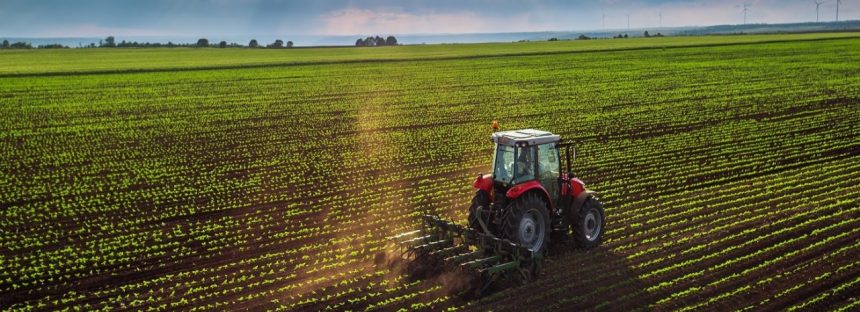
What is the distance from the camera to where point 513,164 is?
505 inches

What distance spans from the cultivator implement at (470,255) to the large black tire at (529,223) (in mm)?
380

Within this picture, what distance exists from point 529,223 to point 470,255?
1359 millimetres

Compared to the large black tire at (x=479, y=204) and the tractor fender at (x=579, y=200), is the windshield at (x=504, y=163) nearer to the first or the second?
the large black tire at (x=479, y=204)

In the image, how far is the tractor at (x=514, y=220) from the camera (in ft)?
39.4

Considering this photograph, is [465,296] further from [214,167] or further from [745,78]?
[745,78]

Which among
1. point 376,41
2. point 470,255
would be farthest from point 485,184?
point 376,41

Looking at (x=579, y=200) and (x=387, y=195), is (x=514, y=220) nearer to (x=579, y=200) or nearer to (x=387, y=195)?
(x=579, y=200)

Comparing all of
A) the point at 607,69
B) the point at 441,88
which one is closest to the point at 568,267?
the point at 441,88

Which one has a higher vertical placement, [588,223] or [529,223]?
[529,223]

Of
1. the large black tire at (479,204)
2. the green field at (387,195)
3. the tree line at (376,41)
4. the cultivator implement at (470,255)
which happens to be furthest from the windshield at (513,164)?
the tree line at (376,41)

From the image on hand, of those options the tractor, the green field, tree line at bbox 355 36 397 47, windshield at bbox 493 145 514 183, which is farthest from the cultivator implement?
tree line at bbox 355 36 397 47

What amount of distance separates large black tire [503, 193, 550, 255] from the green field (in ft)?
2.35

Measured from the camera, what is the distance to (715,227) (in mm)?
15094

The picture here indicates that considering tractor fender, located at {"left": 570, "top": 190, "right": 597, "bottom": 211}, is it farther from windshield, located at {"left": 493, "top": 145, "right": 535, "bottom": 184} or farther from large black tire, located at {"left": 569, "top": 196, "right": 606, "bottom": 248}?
windshield, located at {"left": 493, "top": 145, "right": 535, "bottom": 184}
